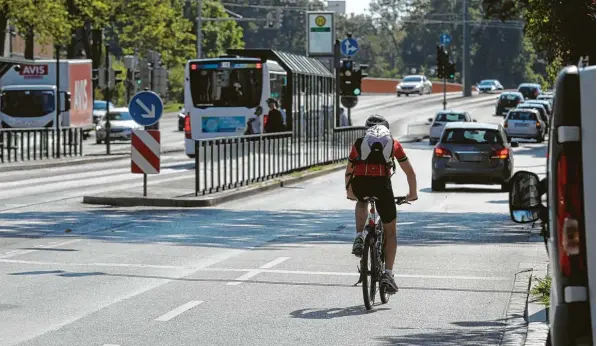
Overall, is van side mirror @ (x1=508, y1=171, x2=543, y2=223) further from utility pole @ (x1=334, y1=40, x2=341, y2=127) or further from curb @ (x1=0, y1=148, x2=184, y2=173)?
utility pole @ (x1=334, y1=40, x2=341, y2=127)

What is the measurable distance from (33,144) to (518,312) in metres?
31.3

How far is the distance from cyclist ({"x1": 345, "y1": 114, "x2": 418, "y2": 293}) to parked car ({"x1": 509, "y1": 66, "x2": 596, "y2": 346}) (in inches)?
211

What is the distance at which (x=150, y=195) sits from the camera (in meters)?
24.8

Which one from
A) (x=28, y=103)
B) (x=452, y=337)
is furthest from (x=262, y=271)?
(x=28, y=103)

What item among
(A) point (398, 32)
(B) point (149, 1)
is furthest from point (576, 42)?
(A) point (398, 32)

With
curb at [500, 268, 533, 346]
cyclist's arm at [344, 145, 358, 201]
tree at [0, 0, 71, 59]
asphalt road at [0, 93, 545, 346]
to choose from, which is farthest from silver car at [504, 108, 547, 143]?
cyclist's arm at [344, 145, 358, 201]

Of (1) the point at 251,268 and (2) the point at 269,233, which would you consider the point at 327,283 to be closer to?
(1) the point at 251,268

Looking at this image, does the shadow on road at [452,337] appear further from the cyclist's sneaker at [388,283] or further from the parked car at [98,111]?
the parked car at [98,111]

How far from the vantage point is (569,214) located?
586cm

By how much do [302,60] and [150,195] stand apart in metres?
18.9

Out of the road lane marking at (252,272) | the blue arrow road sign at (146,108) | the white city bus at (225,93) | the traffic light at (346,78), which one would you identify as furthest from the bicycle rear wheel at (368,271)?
the traffic light at (346,78)

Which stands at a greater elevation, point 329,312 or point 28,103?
point 28,103

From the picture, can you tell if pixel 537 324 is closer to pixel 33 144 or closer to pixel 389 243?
pixel 389 243

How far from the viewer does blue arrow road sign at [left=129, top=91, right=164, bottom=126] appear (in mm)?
25328
